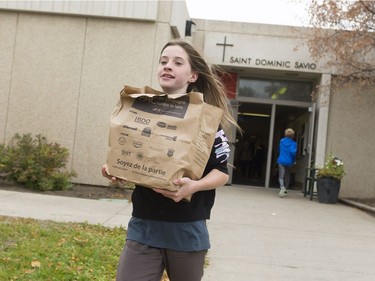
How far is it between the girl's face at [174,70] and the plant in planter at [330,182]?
978 cm

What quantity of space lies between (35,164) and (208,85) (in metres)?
7.41

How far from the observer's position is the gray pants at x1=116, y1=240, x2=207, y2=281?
2.28 metres

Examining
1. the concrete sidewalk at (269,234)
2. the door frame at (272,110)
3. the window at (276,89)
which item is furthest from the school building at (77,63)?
the window at (276,89)

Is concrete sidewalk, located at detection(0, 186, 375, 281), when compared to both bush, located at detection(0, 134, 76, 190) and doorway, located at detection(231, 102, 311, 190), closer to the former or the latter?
bush, located at detection(0, 134, 76, 190)

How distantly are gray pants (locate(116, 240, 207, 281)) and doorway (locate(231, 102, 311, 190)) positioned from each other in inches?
489

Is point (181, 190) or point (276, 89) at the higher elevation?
point (276, 89)

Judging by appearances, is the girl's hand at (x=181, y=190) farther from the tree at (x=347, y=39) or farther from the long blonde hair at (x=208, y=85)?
the tree at (x=347, y=39)

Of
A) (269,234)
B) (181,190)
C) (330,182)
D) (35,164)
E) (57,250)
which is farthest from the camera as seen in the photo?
(330,182)

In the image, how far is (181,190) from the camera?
2.11 m

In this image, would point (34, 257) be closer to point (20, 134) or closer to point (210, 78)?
point (210, 78)

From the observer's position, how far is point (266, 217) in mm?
8484

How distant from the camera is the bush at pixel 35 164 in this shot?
934 centimetres

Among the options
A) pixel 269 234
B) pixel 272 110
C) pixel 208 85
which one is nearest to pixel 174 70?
pixel 208 85

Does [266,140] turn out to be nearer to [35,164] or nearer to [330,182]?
[330,182]
